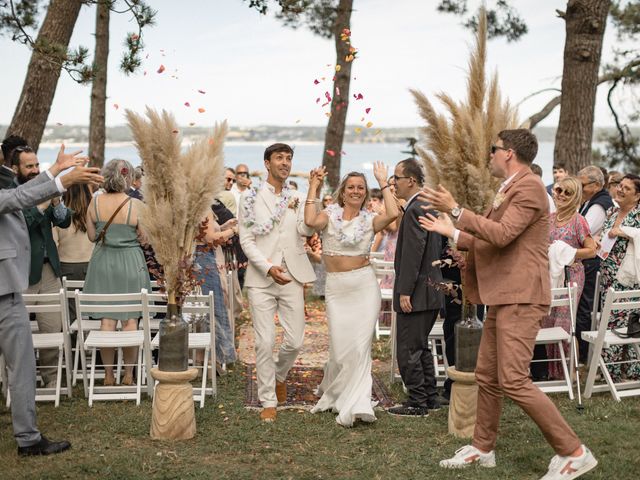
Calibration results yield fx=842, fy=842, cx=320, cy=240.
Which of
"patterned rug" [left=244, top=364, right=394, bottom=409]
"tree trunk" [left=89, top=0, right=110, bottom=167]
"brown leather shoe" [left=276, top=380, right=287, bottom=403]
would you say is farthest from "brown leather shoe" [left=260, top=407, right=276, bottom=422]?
"tree trunk" [left=89, top=0, right=110, bottom=167]

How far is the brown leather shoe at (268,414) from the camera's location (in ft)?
22.4

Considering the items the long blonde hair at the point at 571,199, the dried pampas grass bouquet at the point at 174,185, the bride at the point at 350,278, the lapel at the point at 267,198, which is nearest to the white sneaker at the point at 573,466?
the bride at the point at 350,278

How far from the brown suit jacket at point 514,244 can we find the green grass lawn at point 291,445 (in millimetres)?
1189

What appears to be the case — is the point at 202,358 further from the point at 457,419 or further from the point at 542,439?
the point at 542,439

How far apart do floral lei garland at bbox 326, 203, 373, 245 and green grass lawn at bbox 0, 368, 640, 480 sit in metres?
1.47

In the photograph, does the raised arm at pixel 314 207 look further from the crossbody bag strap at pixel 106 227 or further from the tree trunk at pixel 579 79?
the tree trunk at pixel 579 79

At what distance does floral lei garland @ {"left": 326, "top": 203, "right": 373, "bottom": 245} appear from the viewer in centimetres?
688

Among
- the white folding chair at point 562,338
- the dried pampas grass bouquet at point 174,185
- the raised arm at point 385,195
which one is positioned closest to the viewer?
the dried pampas grass bouquet at point 174,185

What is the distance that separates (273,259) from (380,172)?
1148 millimetres

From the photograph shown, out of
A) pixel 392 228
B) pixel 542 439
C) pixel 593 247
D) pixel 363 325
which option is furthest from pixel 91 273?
pixel 593 247

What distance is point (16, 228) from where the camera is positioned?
569 centimetres

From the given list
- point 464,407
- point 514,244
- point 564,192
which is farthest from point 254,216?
point 564,192

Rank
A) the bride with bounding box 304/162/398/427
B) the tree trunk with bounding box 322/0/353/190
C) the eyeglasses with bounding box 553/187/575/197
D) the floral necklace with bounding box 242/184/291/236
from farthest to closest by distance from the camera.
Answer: the tree trunk with bounding box 322/0/353/190 → the eyeglasses with bounding box 553/187/575/197 → the floral necklace with bounding box 242/184/291/236 → the bride with bounding box 304/162/398/427

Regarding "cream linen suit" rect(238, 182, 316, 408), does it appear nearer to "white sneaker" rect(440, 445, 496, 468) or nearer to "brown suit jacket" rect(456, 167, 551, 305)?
"white sneaker" rect(440, 445, 496, 468)
